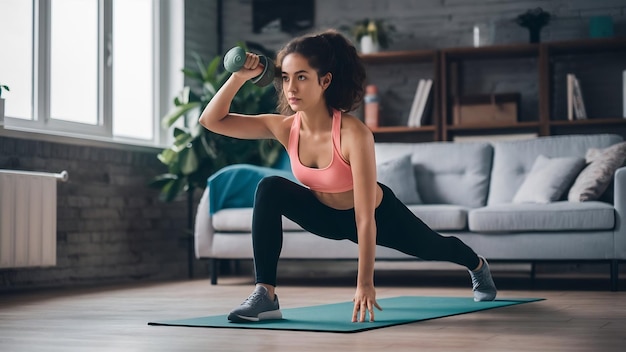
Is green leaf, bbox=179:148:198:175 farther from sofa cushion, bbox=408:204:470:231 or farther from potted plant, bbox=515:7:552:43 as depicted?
potted plant, bbox=515:7:552:43

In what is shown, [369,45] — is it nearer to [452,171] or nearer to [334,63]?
[452,171]

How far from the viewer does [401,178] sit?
491cm

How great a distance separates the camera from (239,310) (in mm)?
2537

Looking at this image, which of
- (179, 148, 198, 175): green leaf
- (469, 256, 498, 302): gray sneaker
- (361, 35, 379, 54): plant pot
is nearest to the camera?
(469, 256, 498, 302): gray sneaker

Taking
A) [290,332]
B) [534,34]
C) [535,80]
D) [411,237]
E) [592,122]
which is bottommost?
[290,332]

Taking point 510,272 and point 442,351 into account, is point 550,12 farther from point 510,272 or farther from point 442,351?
point 442,351

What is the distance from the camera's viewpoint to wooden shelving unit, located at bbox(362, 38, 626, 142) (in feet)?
18.3

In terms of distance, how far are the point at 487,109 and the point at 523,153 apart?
85 cm

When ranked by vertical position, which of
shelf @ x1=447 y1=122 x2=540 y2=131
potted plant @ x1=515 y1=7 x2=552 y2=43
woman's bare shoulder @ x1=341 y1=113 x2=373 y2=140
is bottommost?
woman's bare shoulder @ x1=341 y1=113 x2=373 y2=140

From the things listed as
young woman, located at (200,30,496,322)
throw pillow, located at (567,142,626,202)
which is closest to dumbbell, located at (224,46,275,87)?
young woman, located at (200,30,496,322)

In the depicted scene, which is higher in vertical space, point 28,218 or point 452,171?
point 452,171

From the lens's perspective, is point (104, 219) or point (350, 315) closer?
point (350, 315)

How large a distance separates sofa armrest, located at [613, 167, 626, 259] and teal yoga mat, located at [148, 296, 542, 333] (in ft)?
2.34

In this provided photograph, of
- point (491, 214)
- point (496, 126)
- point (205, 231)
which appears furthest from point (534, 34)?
point (205, 231)
